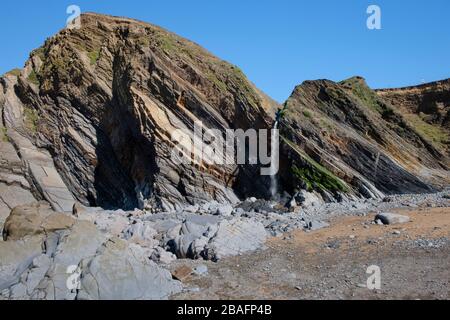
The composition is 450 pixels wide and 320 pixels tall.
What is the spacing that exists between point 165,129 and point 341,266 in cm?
1526

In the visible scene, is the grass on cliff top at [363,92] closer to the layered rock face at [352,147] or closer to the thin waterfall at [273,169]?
the layered rock face at [352,147]

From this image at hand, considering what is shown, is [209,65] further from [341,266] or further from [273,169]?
[341,266]

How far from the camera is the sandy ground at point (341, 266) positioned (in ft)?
36.9

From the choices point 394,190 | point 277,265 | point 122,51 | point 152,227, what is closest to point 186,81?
point 122,51

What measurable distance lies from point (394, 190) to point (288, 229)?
29.5 feet

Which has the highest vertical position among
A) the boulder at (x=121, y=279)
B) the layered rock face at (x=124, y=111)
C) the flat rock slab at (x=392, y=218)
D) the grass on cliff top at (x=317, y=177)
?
the layered rock face at (x=124, y=111)

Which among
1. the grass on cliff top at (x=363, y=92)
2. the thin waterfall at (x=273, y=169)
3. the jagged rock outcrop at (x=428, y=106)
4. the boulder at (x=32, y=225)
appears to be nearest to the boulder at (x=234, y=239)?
the boulder at (x=32, y=225)

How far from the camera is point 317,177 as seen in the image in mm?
23922

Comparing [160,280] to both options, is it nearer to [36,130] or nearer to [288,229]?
[288,229]

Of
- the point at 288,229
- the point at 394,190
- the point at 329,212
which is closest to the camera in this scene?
the point at 288,229

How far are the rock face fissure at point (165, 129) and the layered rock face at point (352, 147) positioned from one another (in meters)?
0.07

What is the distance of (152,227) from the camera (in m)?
18.5

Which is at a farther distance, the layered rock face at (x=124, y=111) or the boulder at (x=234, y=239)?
the layered rock face at (x=124, y=111)

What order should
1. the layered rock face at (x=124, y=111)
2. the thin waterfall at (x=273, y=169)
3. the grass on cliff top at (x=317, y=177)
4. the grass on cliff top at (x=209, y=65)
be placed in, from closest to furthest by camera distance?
the grass on cliff top at (x=317, y=177) < the thin waterfall at (x=273, y=169) < the layered rock face at (x=124, y=111) < the grass on cliff top at (x=209, y=65)
